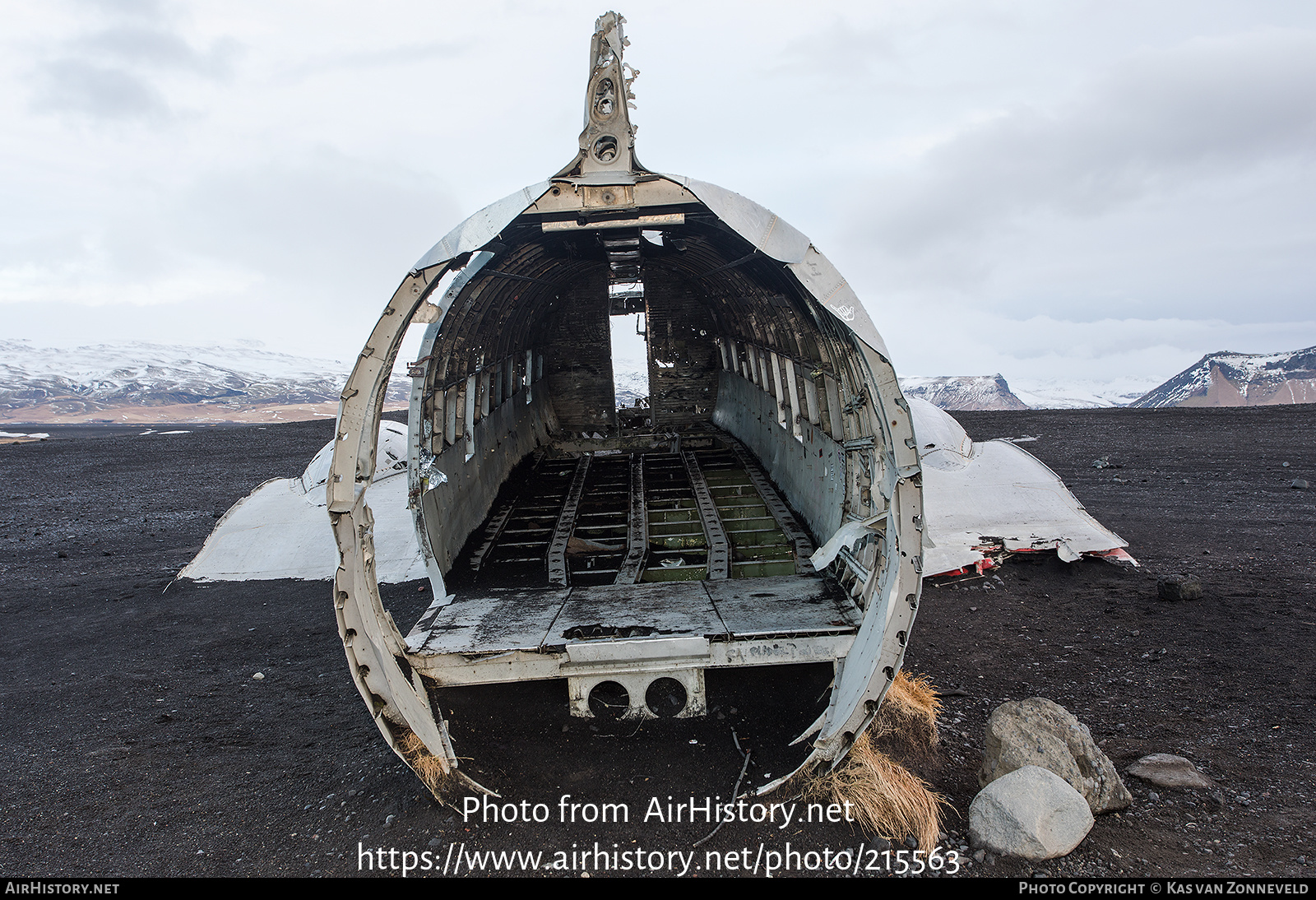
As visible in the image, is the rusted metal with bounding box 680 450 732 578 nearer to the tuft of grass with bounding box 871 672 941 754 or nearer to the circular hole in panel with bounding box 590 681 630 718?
the circular hole in panel with bounding box 590 681 630 718

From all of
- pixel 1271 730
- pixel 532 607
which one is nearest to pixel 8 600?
pixel 532 607

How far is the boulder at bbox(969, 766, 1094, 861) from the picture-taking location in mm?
3307

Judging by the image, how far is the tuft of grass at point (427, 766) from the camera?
380 cm

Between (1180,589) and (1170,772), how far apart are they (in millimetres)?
3563

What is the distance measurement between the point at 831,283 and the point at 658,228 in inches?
54.4

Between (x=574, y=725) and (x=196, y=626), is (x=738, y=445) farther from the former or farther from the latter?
(x=196, y=626)

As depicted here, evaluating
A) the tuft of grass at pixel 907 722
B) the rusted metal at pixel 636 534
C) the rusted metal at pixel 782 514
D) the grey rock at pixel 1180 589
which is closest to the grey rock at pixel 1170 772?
the tuft of grass at pixel 907 722

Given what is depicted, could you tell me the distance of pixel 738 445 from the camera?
35.4 ft

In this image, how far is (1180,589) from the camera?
6695 mm

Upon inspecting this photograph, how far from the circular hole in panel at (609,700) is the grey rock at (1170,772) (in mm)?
3064

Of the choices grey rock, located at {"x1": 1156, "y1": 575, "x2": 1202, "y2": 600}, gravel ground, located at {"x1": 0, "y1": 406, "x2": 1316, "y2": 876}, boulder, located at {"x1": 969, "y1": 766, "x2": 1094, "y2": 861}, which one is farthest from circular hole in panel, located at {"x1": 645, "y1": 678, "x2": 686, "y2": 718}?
grey rock, located at {"x1": 1156, "y1": 575, "x2": 1202, "y2": 600}

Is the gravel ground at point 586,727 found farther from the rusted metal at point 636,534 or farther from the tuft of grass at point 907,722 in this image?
the rusted metal at point 636,534

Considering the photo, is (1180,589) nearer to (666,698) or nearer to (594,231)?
(666,698)

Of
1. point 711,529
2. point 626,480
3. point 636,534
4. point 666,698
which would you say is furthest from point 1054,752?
point 626,480
